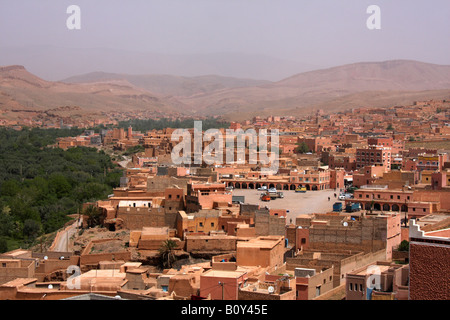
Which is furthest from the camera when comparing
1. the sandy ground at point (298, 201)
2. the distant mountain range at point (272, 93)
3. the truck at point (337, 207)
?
the distant mountain range at point (272, 93)

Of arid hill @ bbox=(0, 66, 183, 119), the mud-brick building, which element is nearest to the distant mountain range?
arid hill @ bbox=(0, 66, 183, 119)

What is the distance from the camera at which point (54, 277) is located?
14.0 meters

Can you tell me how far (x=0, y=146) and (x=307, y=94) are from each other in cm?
10360

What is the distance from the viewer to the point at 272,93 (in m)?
160

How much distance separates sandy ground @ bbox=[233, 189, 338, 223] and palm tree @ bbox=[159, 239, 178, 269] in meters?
4.11

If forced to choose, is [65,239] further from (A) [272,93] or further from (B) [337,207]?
(A) [272,93]

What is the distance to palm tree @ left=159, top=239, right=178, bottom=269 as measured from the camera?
14.7 meters

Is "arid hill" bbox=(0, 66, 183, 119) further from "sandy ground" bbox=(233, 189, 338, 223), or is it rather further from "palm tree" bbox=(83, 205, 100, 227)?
"palm tree" bbox=(83, 205, 100, 227)

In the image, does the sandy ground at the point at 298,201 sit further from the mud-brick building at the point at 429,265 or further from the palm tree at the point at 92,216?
the mud-brick building at the point at 429,265

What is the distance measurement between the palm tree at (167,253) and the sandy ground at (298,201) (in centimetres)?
411

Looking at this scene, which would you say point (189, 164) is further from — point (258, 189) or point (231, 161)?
point (258, 189)

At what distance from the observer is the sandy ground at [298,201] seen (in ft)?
65.8

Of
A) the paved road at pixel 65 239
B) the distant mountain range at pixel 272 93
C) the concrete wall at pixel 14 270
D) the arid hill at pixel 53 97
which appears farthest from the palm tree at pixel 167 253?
the arid hill at pixel 53 97

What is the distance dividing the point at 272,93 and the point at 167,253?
146m
